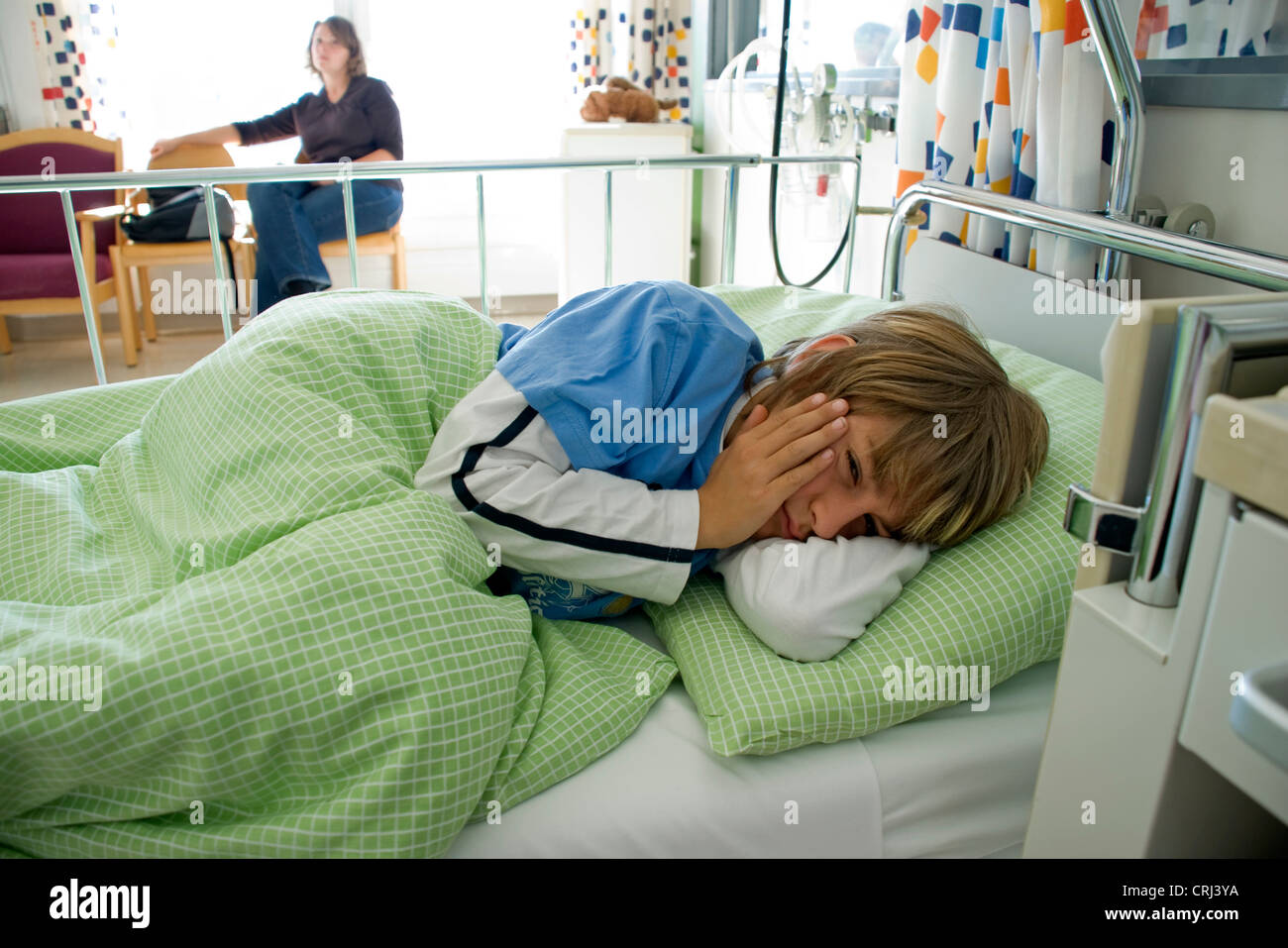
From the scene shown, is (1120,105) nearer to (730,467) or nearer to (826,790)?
(730,467)

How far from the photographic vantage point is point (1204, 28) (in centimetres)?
135

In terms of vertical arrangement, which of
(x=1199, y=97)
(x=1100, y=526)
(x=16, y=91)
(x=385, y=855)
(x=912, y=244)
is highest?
(x=16, y=91)

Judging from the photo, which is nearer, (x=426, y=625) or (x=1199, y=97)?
(x=426, y=625)

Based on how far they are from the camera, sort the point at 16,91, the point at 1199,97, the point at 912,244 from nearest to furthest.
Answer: the point at 1199,97, the point at 912,244, the point at 16,91

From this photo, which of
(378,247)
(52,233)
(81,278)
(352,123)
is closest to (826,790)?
(81,278)

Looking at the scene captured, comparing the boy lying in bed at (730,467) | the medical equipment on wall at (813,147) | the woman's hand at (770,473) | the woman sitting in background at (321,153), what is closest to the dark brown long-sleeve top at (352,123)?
the woman sitting in background at (321,153)

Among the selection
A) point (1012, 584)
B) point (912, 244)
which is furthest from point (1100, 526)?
point (912, 244)

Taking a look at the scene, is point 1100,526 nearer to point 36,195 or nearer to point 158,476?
point 158,476

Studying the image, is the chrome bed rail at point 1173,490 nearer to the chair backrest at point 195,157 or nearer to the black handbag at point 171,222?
the black handbag at point 171,222

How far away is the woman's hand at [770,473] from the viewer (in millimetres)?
1044

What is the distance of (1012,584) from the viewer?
1023 millimetres

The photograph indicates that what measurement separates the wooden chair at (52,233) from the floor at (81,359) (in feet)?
0.31
